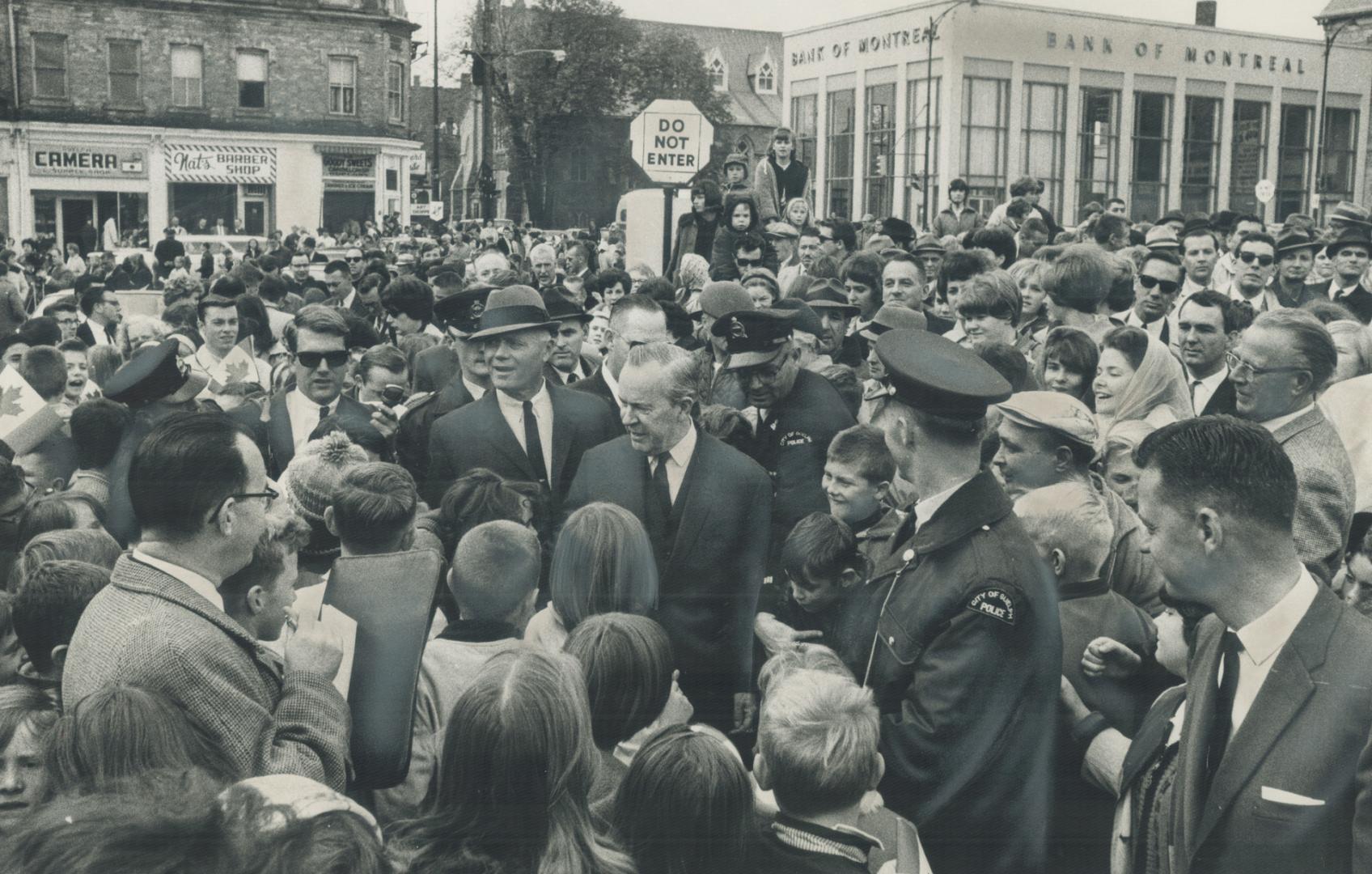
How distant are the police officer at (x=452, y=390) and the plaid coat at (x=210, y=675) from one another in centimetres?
252

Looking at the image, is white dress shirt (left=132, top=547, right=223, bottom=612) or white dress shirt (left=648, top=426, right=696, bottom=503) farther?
white dress shirt (left=648, top=426, right=696, bottom=503)

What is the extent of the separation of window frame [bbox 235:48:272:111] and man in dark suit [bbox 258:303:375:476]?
122 ft

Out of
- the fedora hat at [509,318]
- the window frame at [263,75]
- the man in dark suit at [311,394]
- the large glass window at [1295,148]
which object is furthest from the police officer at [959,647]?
the window frame at [263,75]

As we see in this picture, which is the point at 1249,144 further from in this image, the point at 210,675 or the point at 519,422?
the point at 210,675

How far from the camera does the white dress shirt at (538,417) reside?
4.91m

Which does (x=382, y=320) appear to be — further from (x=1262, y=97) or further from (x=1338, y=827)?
(x=1262, y=97)

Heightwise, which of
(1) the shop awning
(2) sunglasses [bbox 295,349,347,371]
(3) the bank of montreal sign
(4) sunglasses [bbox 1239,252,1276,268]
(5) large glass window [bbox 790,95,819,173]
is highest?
(5) large glass window [bbox 790,95,819,173]

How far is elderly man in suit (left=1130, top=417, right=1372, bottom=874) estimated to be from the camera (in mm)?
2092

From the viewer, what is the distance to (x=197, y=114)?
39062mm

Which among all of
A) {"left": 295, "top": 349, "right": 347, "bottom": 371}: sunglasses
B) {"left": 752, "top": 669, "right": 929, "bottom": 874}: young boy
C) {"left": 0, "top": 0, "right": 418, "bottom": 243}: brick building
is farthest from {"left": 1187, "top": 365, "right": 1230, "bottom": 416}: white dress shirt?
{"left": 0, "top": 0, "right": 418, "bottom": 243}: brick building

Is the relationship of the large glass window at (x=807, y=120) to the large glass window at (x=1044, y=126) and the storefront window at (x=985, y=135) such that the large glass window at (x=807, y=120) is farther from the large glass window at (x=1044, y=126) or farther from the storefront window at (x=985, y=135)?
the large glass window at (x=1044, y=126)

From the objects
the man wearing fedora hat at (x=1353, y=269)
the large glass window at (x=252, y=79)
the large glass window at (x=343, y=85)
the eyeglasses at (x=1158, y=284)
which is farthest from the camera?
the large glass window at (x=343, y=85)

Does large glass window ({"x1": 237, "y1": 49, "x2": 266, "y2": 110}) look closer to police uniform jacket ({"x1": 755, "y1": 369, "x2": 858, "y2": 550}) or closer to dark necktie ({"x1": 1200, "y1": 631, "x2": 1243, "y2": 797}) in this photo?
police uniform jacket ({"x1": 755, "y1": 369, "x2": 858, "y2": 550})

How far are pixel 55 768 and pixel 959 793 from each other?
1.78 metres
